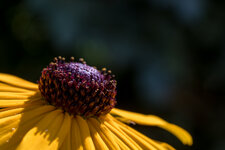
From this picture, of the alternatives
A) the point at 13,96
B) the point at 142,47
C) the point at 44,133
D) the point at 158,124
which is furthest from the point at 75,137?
the point at 142,47

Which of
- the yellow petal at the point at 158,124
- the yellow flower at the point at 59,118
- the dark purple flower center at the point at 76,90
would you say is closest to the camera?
the yellow flower at the point at 59,118

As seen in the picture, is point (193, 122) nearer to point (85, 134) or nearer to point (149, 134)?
point (149, 134)

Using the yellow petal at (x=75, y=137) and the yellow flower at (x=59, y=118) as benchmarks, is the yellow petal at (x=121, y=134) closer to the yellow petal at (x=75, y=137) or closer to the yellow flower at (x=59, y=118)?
the yellow flower at (x=59, y=118)

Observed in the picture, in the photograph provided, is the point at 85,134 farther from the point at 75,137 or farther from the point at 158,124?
the point at 158,124

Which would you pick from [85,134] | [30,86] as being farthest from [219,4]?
[85,134]

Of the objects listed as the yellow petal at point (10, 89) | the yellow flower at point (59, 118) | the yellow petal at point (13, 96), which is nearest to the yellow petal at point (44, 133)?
the yellow flower at point (59, 118)

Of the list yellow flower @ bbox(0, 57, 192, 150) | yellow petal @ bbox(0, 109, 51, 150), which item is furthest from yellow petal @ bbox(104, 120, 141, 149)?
yellow petal @ bbox(0, 109, 51, 150)

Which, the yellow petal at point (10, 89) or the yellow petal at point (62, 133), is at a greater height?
the yellow petal at point (10, 89)
